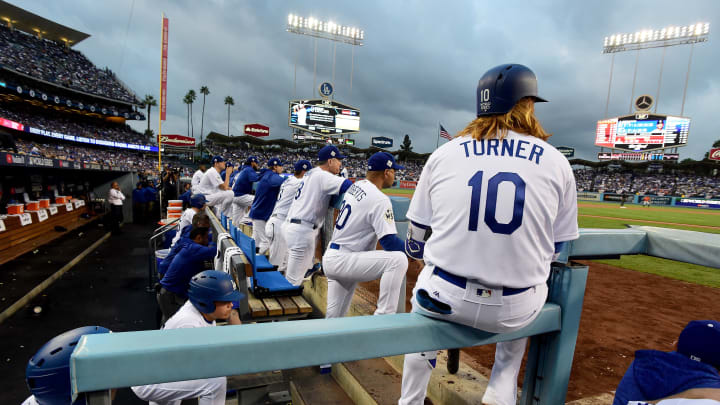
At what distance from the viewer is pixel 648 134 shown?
40688mm

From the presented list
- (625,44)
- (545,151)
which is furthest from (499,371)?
(625,44)

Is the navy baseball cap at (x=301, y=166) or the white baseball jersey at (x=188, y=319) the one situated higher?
the navy baseball cap at (x=301, y=166)

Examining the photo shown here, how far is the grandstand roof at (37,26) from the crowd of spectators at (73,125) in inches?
408

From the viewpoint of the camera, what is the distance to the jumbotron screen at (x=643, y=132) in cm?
3888

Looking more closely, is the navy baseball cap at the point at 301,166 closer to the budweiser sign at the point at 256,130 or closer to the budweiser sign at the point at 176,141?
the budweiser sign at the point at 176,141

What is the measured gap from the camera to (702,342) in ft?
4.30

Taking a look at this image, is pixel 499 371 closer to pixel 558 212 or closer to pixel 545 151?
pixel 558 212

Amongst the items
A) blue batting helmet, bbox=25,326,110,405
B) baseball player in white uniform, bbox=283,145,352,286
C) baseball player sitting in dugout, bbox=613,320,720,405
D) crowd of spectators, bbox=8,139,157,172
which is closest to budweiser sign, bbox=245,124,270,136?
crowd of spectators, bbox=8,139,157,172

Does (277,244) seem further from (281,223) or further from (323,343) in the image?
(323,343)

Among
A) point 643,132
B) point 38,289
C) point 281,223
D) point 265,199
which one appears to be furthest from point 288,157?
point 281,223

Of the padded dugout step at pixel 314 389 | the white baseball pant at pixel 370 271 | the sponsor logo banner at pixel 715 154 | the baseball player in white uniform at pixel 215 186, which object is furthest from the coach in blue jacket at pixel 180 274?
the sponsor logo banner at pixel 715 154

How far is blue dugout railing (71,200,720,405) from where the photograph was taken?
755mm

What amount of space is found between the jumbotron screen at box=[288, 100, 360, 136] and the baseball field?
3274 cm

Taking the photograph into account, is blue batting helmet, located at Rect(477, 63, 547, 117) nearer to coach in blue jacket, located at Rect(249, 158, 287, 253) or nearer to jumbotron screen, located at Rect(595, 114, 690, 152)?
coach in blue jacket, located at Rect(249, 158, 287, 253)
